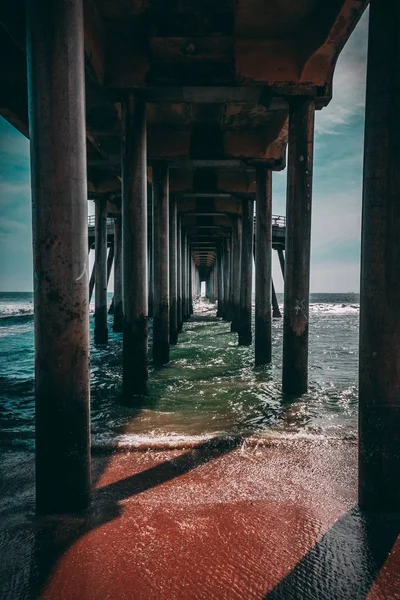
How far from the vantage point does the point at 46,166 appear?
7.73 ft

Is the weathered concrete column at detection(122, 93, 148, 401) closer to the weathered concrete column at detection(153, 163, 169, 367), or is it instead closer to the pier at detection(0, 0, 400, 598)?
the pier at detection(0, 0, 400, 598)

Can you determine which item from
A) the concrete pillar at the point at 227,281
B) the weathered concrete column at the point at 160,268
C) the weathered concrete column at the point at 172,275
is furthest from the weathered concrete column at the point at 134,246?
the concrete pillar at the point at 227,281

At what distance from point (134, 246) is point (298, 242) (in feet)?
7.65

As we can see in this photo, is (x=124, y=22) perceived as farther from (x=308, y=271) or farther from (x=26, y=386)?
(x=26, y=386)

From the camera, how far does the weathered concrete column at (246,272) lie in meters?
11.1

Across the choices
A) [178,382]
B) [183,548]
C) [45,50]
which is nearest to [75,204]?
[45,50]

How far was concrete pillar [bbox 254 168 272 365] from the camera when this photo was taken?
8.34m

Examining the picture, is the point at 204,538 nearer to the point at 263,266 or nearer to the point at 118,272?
the point at 263,266

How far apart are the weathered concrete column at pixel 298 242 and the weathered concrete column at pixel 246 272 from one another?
515cm

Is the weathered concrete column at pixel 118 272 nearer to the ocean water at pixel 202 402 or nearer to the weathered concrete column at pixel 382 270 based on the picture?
the ocean water at pixel 202 402

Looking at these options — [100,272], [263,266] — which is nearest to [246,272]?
[263,266]

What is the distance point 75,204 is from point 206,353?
8.10 metres

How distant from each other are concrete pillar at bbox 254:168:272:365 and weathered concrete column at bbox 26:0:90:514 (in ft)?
20.2

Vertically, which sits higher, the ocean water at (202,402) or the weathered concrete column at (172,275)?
the weathered concrete column at (172,275)
